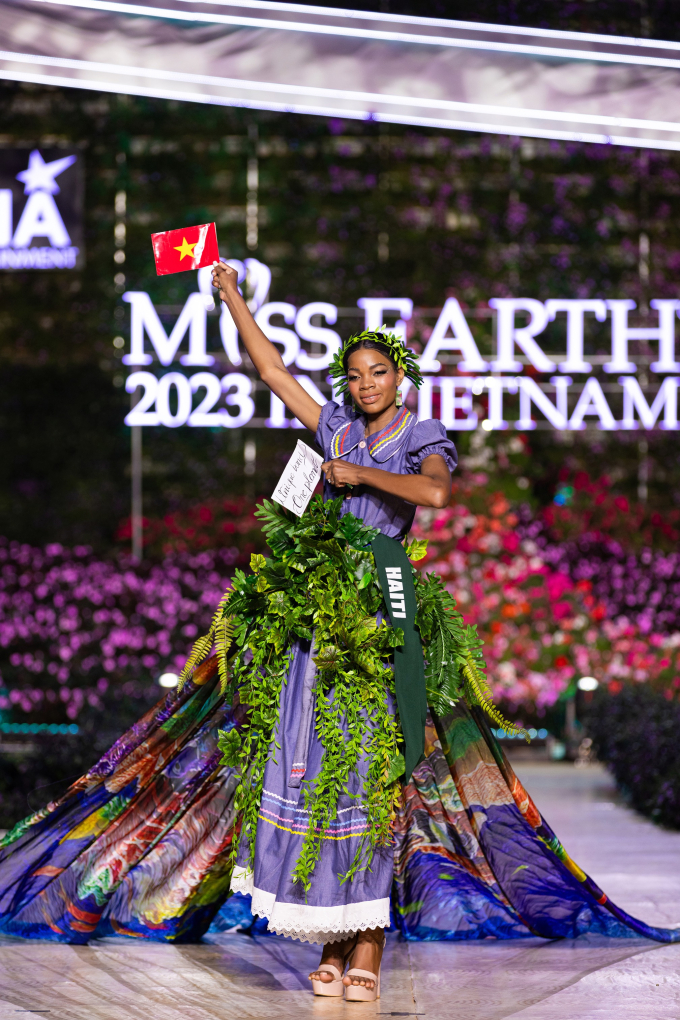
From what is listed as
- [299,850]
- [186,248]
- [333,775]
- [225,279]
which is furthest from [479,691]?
[186,248]

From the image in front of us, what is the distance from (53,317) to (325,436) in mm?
6788

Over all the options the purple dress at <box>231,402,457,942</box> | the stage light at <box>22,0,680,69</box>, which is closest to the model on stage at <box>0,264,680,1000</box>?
the purple dress at <box>231,402,457,942</box>

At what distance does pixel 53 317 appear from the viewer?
9188 millimetres

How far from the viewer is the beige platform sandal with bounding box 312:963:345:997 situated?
264cm

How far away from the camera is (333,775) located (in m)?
2.59

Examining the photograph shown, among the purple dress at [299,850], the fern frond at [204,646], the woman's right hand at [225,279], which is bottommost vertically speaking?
the purple dress at [299,850]

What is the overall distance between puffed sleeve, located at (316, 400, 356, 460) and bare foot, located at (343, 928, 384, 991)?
1090 mm

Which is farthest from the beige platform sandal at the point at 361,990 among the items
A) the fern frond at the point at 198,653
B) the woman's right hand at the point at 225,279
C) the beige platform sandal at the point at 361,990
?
the woman's right hand at the point at 225,279

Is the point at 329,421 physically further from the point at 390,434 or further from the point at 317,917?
the point at 317,917

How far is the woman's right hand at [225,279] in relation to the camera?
9.99ft

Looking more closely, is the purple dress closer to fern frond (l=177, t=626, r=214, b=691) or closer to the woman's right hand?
fern frond (l=177, t=626, r=214, b=691)

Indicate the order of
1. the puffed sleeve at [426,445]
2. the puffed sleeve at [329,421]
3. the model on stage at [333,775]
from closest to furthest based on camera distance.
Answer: the model on stage at [333,775] → the puffed sleeve at [426,445] → the puffed sleeve at [329,421]

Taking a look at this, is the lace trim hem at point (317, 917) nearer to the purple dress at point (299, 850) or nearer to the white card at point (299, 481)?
the purple dress at point (299, 850)

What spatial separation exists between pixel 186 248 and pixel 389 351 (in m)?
0.63
